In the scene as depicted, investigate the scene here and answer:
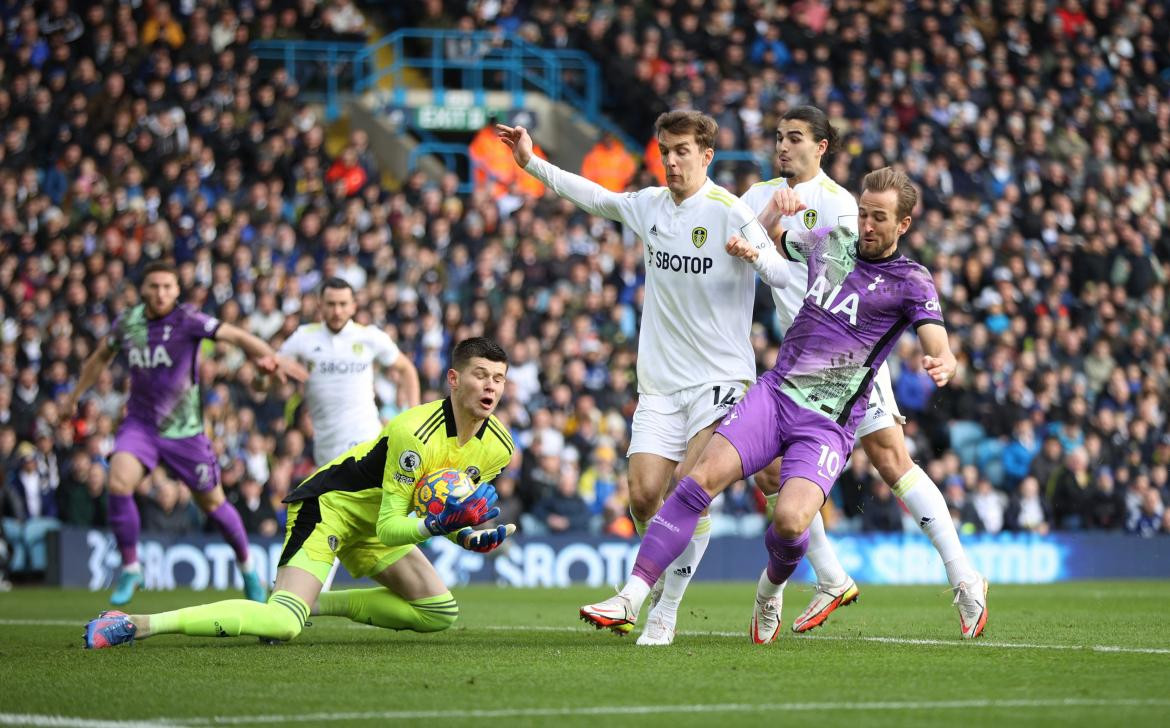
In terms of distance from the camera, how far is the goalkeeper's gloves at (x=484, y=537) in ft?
23.9

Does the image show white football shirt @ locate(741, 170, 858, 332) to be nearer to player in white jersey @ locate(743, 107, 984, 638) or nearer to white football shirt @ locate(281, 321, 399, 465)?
player in white jersey @ locate(743, 107, 984, 638)

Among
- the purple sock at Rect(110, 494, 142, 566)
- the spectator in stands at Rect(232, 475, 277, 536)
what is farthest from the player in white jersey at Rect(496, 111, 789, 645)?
the spectator in stands at Rect(232, 475, 277, 536)

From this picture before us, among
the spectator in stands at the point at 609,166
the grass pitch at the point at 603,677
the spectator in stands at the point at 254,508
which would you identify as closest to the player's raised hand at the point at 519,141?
the grass pitch at the point at 603,677

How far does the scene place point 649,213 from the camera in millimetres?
9016

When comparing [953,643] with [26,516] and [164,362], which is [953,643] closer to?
[164,362]

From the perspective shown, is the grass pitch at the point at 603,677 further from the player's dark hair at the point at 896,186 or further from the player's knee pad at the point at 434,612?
the player's dark hair at the point at 896,186

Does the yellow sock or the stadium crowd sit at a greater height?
the stadium crowd

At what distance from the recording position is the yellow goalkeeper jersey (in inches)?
323

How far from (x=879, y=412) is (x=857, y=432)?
0.17 m

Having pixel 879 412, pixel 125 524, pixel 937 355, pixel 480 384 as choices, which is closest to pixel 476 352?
pixel 480 384

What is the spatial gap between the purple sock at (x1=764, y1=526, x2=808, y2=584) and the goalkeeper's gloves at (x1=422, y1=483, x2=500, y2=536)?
1458mm

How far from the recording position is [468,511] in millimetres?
7578

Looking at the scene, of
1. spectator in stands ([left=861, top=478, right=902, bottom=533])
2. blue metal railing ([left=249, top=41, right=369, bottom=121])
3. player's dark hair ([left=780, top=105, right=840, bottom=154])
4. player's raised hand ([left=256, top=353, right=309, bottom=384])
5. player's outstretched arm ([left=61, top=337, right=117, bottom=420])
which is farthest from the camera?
blue metal railing ([left=249, top=41, right=369, bottom=121])

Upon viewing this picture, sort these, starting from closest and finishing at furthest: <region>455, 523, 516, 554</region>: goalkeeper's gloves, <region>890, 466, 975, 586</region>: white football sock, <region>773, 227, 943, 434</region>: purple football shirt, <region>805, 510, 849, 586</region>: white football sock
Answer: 1. <region>455, 523, 516, 554</region>: goalkeeper's gloves
2. <region>773, 227, 943, 434</region>: purple football shirt
3. <region>890, 466, 975, 586</region>: white football sock
4. <region>805, 510, 849, 586</region>: white football sock
